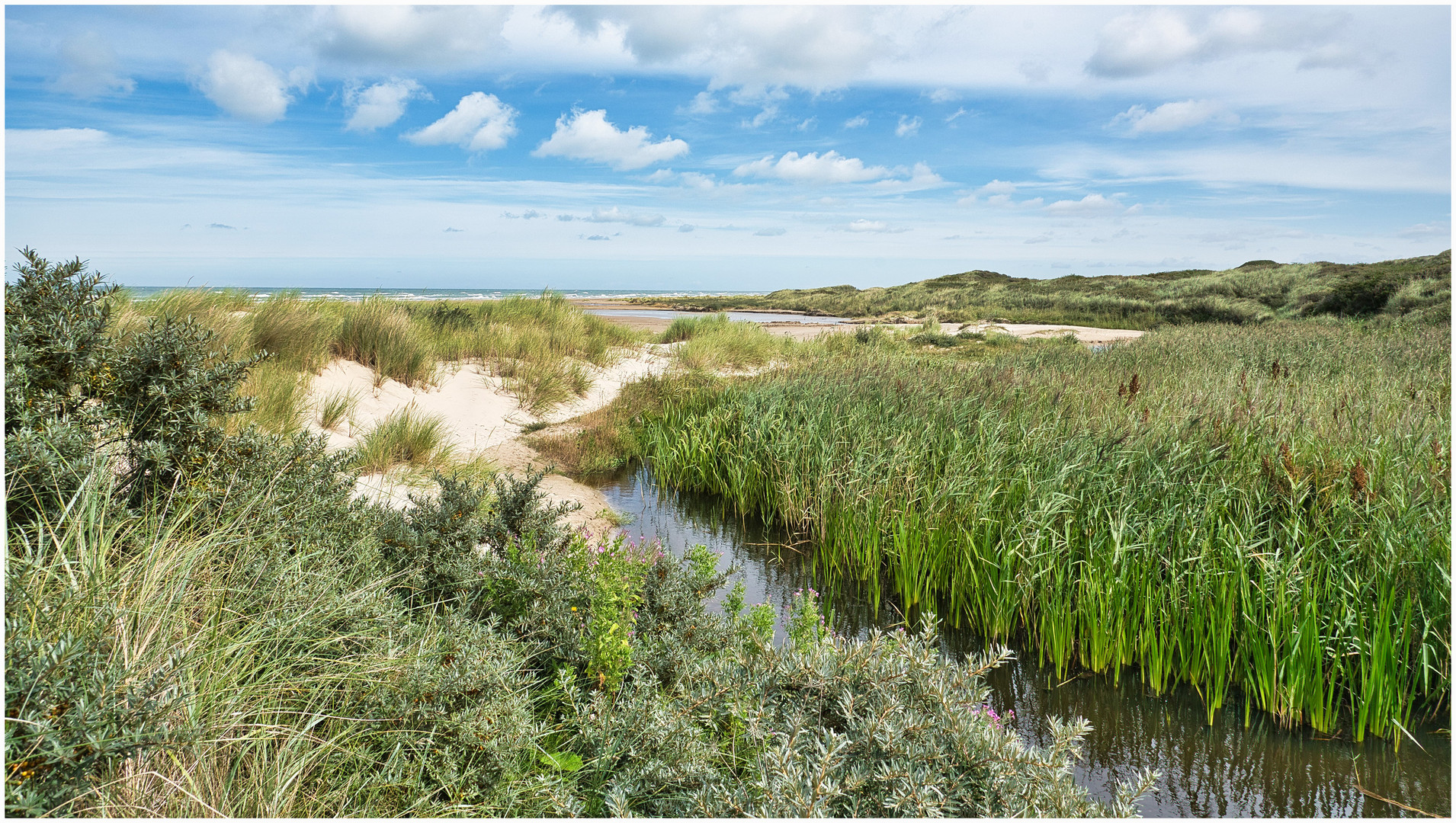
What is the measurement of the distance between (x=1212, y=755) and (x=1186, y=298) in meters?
39.8

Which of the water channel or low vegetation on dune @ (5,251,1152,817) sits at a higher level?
the water channel

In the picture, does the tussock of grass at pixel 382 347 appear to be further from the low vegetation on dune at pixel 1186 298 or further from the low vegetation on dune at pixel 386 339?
the low vegetation on dune at pixel 1186 298

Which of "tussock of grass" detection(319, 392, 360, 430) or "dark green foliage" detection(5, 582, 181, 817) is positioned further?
"tussock of grass" detection(319, 392, 360, 430)

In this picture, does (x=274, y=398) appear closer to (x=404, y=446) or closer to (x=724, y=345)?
(x=404, y=446)

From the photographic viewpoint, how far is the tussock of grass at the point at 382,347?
10805mm

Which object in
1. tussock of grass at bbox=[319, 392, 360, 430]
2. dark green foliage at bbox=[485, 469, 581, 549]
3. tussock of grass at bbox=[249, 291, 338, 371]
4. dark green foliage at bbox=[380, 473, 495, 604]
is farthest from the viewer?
tussock of grass at bbox=[249, 291, 338, 371]

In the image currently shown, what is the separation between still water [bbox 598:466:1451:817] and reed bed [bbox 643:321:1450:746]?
12 cm

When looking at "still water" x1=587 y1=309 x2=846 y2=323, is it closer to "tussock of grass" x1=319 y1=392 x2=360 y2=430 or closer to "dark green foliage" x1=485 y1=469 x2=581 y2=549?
"tussock of grass" x1=319 y1=392 x2=360 y2=430

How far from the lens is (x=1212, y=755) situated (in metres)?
3.42

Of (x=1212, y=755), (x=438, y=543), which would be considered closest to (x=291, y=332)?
(x=438, y=543)

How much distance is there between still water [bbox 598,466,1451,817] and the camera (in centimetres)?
311

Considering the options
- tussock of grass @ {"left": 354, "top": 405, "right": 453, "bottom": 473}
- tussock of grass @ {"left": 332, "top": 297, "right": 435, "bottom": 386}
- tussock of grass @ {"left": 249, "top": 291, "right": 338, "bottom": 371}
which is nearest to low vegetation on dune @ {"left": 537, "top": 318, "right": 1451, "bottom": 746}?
tussock of grass @ {"left": 354, "top": 405, "right": 453, "bottom": 473}

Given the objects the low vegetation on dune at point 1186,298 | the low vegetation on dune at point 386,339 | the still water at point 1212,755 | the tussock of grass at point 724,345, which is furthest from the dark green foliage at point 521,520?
the low vegetation on dune at point 1186,298

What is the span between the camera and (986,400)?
24.2ft
